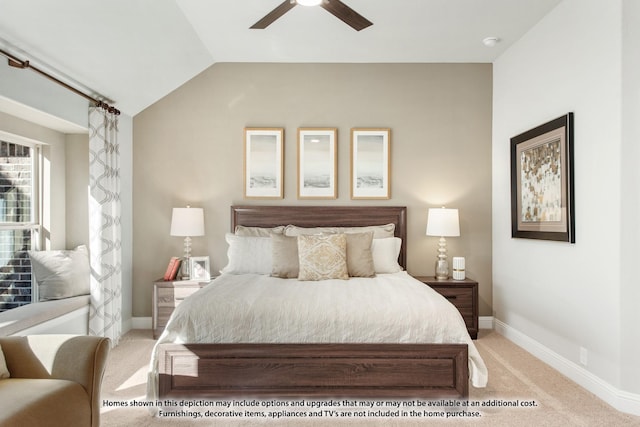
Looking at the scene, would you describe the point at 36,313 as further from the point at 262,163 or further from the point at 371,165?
the point at 371,165

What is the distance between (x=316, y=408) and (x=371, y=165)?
2660mm

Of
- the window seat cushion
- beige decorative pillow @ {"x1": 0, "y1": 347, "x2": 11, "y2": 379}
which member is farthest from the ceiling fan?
the window seat cushion

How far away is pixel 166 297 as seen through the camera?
13.0ft

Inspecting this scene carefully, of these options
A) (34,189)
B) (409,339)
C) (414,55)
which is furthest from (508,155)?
(34,189)

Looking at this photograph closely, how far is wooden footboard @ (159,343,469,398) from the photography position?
2.50m

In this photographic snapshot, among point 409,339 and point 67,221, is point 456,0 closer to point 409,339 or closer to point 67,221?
point 409,339

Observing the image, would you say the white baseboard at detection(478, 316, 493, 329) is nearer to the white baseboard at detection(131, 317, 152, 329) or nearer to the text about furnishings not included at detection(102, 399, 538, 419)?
the text about furnishings not included at detection(102, 399, 538, 419)

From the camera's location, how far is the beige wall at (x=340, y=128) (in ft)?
14.5

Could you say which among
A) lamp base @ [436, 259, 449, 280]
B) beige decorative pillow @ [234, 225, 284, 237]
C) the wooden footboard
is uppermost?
beige decorative pillow @ [234, 225, 284, 237]

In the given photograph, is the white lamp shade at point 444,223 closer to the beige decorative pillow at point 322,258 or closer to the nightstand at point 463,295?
the nightstand at point 463,295

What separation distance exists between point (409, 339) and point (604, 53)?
2345 mm

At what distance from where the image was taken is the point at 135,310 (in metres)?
4.41

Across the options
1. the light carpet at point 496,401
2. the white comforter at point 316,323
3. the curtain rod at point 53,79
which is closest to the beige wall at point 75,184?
the curtain rod at point 53,79

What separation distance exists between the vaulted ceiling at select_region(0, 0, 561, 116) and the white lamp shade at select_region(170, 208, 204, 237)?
1252mm
